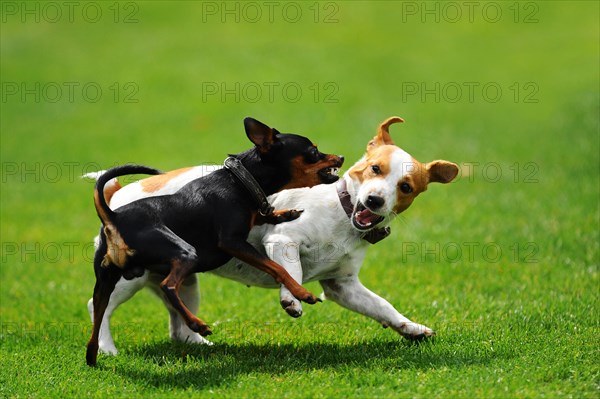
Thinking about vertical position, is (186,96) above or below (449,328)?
below

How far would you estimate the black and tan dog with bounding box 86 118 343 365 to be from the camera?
5641mm

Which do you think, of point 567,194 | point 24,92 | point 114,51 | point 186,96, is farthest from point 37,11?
point 567,194

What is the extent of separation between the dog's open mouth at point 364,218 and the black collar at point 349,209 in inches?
3.5

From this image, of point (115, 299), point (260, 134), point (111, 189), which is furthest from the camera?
point (111, 189)

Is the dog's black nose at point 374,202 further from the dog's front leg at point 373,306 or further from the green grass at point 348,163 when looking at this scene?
the green grass at point 348,163

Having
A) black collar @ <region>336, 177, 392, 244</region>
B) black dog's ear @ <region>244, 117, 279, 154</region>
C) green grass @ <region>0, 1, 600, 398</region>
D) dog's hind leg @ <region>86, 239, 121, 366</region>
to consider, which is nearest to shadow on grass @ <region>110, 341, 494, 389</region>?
green grass @ <region>0, 1, 600, 398</region>

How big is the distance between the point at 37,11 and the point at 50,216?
1392 cm

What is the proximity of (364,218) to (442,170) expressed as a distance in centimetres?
63

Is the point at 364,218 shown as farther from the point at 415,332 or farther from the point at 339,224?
the point at 415,332

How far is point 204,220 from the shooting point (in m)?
5.86

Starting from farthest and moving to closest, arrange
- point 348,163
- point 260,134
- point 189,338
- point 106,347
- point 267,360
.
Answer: point 348,163, point 189,338, point 106,347, point 267,360, point 260,134

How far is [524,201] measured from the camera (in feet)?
40.3

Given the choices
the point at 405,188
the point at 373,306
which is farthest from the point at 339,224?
the point at 373,306

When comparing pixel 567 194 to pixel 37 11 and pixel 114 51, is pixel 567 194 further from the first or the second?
pixel 37 11
